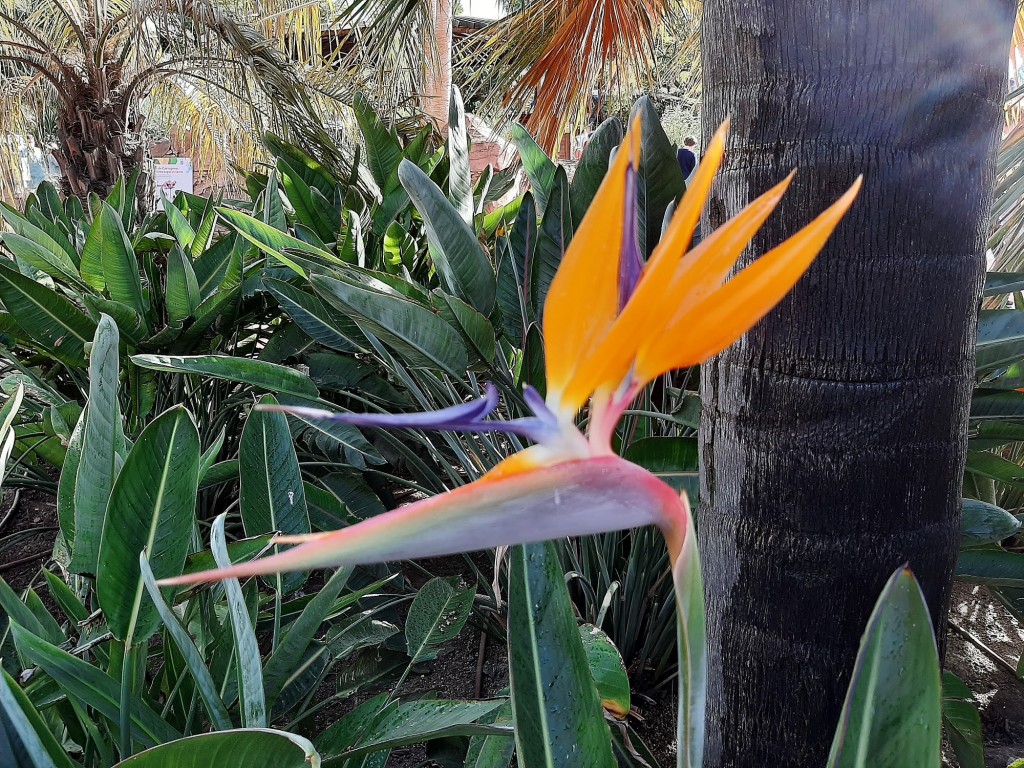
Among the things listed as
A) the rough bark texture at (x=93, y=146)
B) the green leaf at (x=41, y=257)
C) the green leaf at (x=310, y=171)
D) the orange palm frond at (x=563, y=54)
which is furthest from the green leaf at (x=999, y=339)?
the rough bark texture at (x=93, y=146)

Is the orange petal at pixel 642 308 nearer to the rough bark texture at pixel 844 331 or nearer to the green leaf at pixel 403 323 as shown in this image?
the rough bark texture at pixel 844 331

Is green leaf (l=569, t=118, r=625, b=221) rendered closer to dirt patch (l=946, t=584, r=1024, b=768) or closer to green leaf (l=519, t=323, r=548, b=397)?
green leaf (l=519, t=323, r=548, b=397)

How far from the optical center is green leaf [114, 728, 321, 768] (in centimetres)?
44

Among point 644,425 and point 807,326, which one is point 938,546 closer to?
point 807,326

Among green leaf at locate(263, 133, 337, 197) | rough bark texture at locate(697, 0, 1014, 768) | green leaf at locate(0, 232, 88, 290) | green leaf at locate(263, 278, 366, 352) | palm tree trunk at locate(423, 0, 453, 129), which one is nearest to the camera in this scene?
rough bark texture at locate(697, 0, 1014, 768)

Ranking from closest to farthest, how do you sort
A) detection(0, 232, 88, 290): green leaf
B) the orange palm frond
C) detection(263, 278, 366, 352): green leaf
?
detection(263, 278, 366, 352): green leaf, detection(0, 232, 88, 290): green leaf, the orange palm frond

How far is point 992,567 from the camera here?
0.93 metres

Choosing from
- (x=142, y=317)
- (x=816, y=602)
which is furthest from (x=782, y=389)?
(x=142, y=317)

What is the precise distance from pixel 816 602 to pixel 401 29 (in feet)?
12.4

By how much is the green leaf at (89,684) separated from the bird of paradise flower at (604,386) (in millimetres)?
464

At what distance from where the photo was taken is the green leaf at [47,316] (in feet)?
4.05

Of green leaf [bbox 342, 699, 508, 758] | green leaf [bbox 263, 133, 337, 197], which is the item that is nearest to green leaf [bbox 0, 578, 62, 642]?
green leaf [bbox 342, 699, 508, 758]

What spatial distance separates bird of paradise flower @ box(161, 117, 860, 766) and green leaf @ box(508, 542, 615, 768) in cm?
21

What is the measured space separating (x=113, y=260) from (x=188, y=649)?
1008mm
